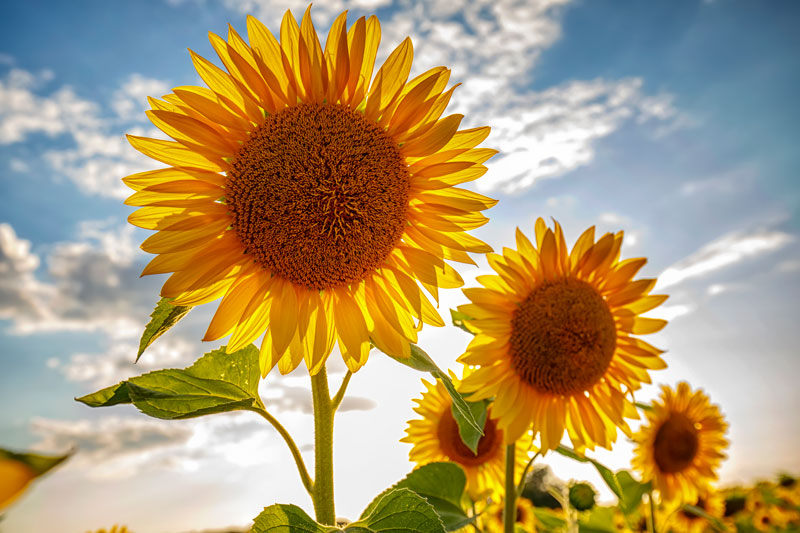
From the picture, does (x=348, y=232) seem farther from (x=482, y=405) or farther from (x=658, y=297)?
(x=658, y=297)

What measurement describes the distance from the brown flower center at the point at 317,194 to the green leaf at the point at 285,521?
0.77 meters

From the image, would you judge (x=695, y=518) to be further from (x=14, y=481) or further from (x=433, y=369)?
(x=14, y=481)

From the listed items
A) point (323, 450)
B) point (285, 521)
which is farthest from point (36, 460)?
point (323, 450)

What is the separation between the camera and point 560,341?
2.88 metres

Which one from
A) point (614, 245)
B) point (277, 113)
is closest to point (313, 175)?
point (277, 113)

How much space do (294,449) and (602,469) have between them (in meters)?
1.67

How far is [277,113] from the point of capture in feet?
6.74

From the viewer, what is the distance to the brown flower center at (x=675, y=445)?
4.54 metres

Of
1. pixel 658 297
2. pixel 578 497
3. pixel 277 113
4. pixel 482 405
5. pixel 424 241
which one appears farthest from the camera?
pixel 578 497

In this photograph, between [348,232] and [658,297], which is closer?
[348,232]

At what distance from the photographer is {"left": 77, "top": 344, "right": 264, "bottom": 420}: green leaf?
1697mm

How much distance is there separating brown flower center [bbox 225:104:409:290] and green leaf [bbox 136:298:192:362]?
0.32 metres

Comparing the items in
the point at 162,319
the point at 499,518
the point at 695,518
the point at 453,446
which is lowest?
the point at 695,518

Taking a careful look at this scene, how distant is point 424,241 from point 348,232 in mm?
326
